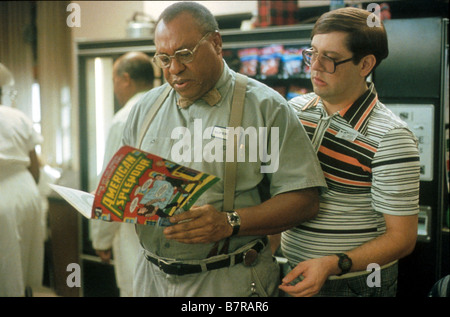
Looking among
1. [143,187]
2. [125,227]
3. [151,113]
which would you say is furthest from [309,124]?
[125,227]

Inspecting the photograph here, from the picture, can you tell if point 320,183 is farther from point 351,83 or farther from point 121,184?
point 121,184

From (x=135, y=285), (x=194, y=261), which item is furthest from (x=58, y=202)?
(x=194, y=261)

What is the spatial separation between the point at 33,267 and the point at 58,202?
2.47 feet

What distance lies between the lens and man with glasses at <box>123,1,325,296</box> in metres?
1.27

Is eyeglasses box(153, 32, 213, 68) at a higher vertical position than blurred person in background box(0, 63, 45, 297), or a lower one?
higher

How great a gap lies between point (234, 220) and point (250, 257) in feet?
0.55

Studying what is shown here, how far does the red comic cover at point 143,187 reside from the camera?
103 cm

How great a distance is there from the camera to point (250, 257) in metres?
1.34

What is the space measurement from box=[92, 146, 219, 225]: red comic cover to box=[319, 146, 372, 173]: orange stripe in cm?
45

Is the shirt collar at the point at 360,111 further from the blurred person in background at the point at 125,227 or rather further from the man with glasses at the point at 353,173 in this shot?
the blurred person in background at the point at 125,227

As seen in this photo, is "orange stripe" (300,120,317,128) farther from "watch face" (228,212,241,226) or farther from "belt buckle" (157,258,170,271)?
"belt buckle" (157,258,170,271)

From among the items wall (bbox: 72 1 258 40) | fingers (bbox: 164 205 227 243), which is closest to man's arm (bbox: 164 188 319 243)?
fingers (bbox: 164 205 227 243)

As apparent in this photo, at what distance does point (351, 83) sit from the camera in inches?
53.7

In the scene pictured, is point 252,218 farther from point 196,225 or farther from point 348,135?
point 348,135
